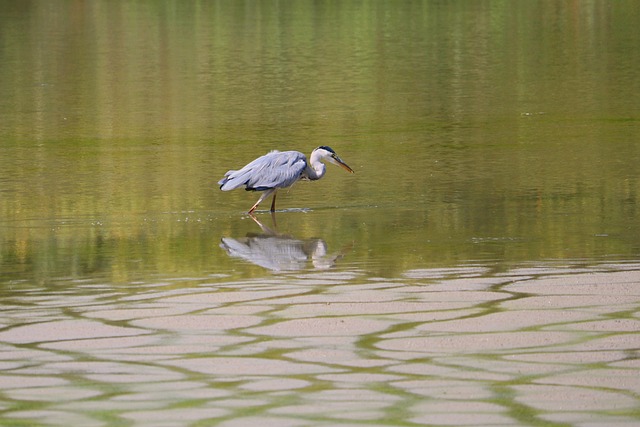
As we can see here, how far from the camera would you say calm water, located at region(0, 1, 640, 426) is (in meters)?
6.96

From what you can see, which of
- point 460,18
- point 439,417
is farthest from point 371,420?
point 460,18

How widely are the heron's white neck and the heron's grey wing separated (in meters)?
0.32

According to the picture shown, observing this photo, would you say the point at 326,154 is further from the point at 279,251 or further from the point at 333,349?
the point at 333,349

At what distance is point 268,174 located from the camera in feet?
45.4

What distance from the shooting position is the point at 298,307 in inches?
352

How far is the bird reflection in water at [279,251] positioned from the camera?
10.7 meters

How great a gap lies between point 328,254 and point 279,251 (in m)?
0.45

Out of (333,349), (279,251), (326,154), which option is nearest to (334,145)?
(326,154)

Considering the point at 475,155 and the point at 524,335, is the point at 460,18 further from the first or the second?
the point at 524,335

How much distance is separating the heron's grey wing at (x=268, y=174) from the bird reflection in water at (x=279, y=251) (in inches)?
49.6

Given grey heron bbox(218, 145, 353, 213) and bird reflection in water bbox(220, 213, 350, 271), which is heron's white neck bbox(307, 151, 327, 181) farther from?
bird reflection in water bbox(220, 213, 350, 271)

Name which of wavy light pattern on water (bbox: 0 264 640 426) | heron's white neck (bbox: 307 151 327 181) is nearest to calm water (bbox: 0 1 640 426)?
wavy light pattern on water (bbox: 0 264 640 426)

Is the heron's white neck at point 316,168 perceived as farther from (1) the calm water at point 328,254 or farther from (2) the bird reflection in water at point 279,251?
(2) the bird reflection in water at point 279,251

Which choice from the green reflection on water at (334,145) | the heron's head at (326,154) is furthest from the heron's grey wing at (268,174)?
the heron's head at (326,154)
